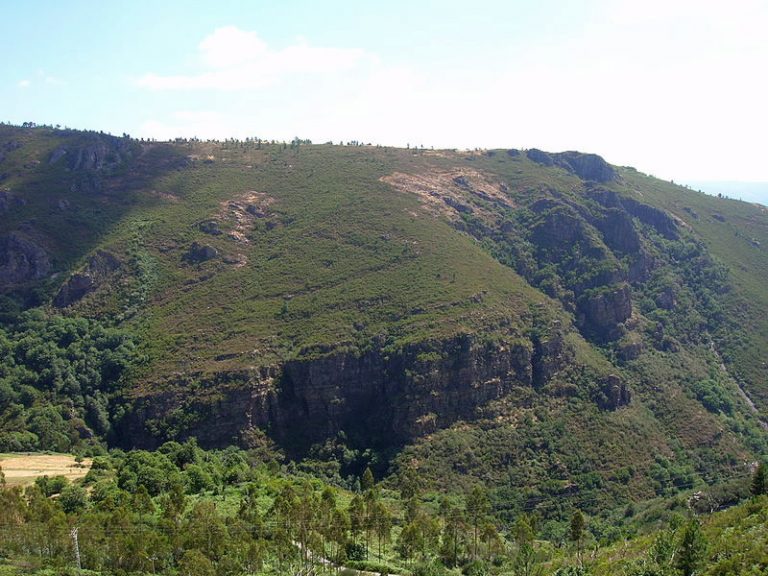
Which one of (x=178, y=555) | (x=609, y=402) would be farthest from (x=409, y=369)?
(x=178, y=555)

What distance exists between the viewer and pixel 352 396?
117500 millimetres

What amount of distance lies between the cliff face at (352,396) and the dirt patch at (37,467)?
66.1ft

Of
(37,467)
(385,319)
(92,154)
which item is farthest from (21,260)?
(385,319)

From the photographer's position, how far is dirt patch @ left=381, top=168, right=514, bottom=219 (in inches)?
6786

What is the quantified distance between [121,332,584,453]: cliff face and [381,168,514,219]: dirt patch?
192 feet

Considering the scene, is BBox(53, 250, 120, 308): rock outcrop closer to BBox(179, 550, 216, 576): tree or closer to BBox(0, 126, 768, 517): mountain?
BBox(0, 126, 768, 517): mountain

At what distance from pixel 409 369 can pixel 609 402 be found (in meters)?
39.1

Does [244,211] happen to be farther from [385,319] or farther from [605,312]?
[605,312]

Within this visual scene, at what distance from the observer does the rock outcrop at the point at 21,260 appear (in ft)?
448

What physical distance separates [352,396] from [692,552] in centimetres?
7758

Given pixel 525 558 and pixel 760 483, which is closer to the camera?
pixel 525 558

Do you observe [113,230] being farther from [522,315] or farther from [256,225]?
[522,315]

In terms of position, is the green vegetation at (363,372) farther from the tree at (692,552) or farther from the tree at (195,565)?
the tree at (195,565)

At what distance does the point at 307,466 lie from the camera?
341 ft
